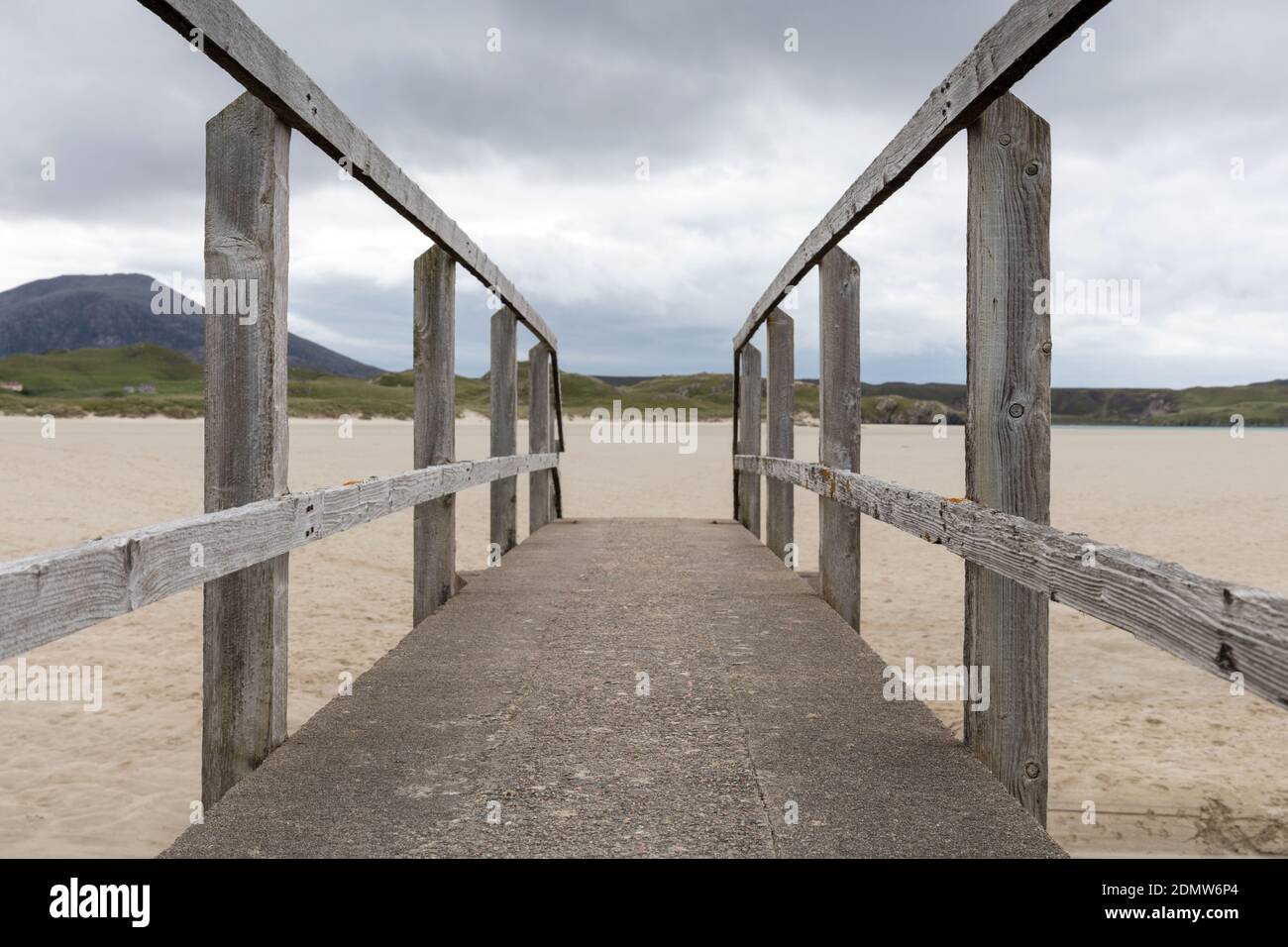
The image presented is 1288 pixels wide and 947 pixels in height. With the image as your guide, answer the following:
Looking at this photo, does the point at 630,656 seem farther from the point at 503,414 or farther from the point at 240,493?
the point at 503,414

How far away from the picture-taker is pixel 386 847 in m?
2.09

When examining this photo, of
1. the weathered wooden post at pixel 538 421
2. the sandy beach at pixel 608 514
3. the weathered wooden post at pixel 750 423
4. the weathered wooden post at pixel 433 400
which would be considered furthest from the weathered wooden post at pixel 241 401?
the weathered wooden post at pixel 750 423

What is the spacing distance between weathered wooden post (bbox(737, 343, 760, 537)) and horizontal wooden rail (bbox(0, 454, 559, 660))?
250 inches

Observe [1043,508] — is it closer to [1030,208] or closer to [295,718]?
[1030,208]

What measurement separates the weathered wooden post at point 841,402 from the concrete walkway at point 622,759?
21 centimetres

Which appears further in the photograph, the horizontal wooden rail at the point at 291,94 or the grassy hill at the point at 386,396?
the grassy hill at the point at 386,396

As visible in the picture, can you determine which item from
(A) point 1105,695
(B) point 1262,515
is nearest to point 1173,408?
(B) point 1262,515

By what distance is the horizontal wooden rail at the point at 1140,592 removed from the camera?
4.57 ft

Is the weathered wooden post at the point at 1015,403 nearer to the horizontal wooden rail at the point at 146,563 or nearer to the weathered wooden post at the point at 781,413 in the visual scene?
the horizontal wooden rail at the point at 146,563

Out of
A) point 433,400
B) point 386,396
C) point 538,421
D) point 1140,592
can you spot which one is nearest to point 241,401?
point 433,400

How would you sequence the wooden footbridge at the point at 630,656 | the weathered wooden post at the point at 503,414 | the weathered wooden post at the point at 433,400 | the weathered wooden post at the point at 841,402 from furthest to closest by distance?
the weathered wooden post at the point at 503,414, the weathered wooden post at the point at 841,402, the weathered wooden post at the point at 433,400, the wooden footbridge at the point at 630,656

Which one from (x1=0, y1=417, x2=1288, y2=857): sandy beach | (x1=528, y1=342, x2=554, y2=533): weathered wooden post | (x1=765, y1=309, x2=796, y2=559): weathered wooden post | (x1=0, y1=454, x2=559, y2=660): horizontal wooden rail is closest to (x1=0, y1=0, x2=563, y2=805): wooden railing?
(x1=0, y1=454, x2=559, y2=660): horizontal wooden rail

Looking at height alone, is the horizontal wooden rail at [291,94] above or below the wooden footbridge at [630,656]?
above
